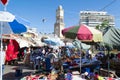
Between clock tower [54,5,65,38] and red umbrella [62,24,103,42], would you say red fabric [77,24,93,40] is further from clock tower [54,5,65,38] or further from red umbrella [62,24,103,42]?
clock tower [54,5,65,38]

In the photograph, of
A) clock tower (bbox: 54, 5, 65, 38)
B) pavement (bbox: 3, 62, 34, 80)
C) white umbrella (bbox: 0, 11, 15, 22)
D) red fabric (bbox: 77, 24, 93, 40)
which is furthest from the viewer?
clock tower (bbox: 54, 5, 65, 38)

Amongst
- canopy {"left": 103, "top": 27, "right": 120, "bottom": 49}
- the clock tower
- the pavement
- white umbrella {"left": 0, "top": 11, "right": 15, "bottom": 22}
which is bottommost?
the pavement

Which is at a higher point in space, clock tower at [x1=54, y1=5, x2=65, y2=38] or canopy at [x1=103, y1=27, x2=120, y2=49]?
clock tower at [x1=54, y1=5, x2=65, y2=38]

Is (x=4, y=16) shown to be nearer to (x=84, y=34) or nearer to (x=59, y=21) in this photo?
(x=84, y=34)

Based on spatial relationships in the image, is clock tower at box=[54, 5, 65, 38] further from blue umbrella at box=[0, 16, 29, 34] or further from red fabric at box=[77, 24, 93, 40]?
blue umbrella at box=[0, 16, 29, 34]

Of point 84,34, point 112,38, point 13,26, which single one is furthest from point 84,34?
point 13,26

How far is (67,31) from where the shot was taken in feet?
43.9

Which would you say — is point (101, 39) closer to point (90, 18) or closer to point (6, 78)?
point (6, 78)

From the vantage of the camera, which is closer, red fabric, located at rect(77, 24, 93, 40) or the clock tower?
red fabric, located at rect(77, 24, 93, 40)

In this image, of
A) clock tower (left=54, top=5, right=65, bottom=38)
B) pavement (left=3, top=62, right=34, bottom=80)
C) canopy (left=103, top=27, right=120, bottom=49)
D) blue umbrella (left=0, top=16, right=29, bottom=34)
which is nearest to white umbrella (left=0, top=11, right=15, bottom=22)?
blue umbrella (left=0, top=16, right=29, bottom=34)

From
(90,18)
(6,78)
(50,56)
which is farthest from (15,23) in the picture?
(90,18)

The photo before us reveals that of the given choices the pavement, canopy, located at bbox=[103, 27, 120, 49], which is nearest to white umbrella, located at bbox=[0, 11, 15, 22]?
canopy, located at bbox=[103, 27, 120, 49]

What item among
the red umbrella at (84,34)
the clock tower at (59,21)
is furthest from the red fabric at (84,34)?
the clock tower at (59,21)

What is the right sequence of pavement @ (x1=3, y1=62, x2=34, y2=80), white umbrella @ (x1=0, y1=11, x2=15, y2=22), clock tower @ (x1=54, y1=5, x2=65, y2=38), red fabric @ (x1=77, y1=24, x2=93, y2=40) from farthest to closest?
clock tower @ (x1=54, y1=5, x2=65, y2=38)
pavement @ (x1=3, y1=62, x2=34, y2=80)
red fabric @ (x1=77, y1=24, x2=93, y2=40)
white umbrella @ (x1=0, y1=11, x2=15, y2=22)
